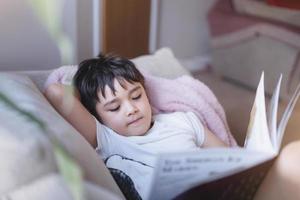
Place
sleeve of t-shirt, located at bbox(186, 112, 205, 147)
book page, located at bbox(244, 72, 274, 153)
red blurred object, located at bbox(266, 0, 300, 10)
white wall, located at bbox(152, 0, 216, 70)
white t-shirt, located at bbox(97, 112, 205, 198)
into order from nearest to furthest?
book page, located at bbox(244, 72, 274, 153), white t-shirt, located at bbox(97, 112, 205, 198), sleeve of t-shirt, located at bbox(186, 112, 205, 147), red blurred object, located at bbox(266, 0, 300, 10), white wall, located at bbox(152, 0, 216, 70)

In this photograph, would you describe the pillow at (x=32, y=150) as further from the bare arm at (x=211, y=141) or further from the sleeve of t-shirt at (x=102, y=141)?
the bare arm at (x=211, y=141)

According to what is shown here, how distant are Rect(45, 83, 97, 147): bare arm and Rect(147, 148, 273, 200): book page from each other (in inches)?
12.6

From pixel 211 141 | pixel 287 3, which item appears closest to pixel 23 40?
pixel 211 141

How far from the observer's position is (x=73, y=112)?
0.95 metres

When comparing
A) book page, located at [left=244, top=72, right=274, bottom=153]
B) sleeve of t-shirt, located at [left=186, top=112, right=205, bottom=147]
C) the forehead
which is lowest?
sleeve of t-shirt, located at [left=186, top=112, right=205, bottom=147]

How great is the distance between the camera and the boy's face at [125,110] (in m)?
1.00

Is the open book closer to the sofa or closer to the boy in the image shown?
the sofa

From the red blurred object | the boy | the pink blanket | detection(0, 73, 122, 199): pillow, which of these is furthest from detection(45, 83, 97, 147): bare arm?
the red blurred object

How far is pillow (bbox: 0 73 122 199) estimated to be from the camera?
1.89 ft

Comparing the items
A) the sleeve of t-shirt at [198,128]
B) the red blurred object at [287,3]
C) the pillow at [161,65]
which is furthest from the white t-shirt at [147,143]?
the red blurred object at [287,3]

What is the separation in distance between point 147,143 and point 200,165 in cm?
39

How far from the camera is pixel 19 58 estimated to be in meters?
1.37

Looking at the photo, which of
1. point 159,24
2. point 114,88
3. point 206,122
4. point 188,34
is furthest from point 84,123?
point 188,34

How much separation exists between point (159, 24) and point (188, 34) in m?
0.28
